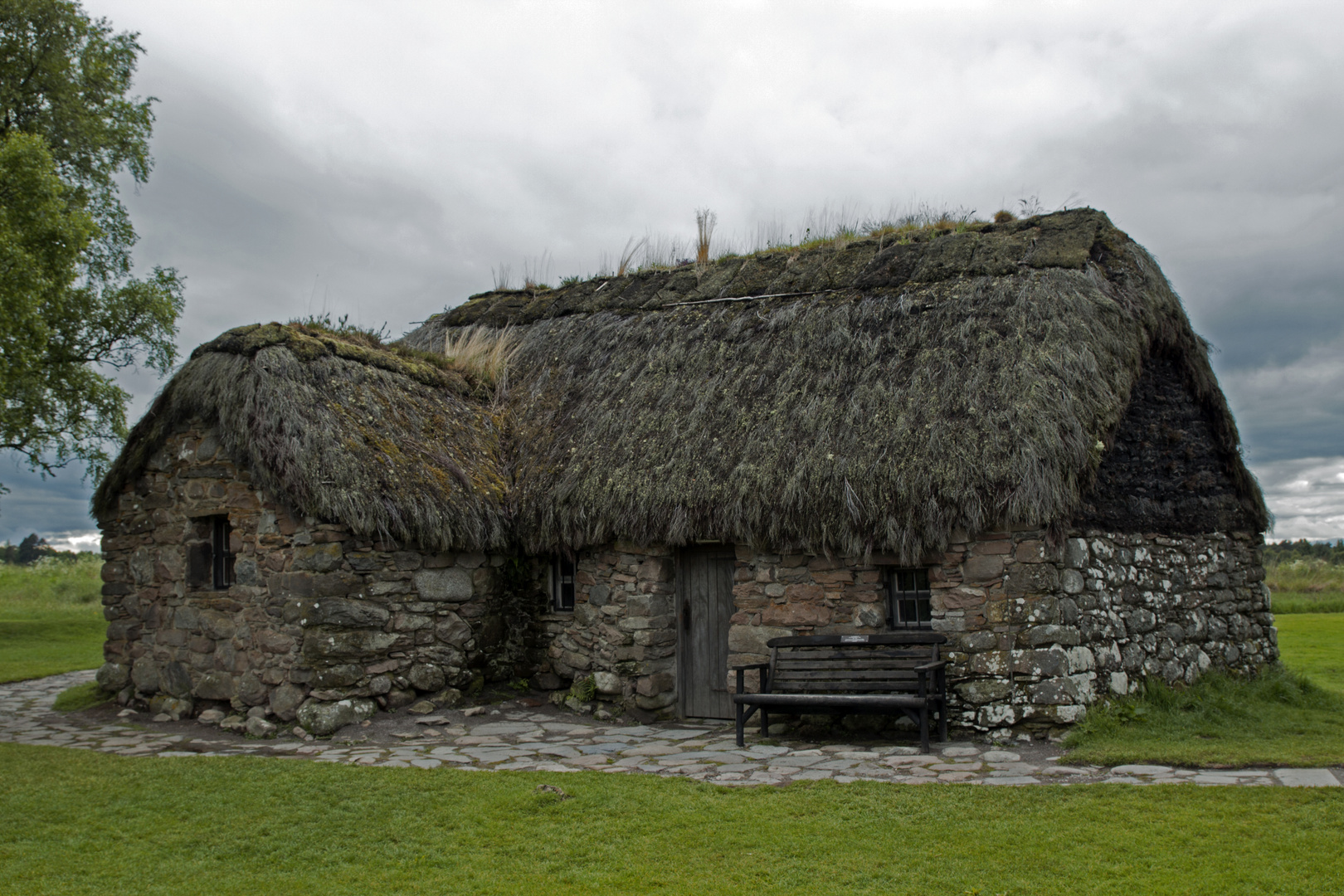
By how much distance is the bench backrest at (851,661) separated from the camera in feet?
26.5

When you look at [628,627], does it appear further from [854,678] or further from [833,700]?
[833,700]

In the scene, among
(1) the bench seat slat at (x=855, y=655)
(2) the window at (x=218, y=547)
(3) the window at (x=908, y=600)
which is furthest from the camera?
(2) the window at (x=218, y=547)

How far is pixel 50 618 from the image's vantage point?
65.7 ft

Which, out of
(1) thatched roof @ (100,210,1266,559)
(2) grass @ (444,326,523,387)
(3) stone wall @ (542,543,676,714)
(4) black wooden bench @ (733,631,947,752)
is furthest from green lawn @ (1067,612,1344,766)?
(2) grass @ (444,326,523,387)

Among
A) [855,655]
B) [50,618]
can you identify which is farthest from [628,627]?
[50,618]

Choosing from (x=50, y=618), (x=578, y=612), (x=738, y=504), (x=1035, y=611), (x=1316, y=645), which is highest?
(x=738, y=504)

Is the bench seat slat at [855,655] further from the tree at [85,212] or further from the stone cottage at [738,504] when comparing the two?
the tree at [85,212]

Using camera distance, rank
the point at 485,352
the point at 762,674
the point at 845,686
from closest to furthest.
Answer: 1. the point at 845,686
2. the point at 762,674
3. the point at 485,352

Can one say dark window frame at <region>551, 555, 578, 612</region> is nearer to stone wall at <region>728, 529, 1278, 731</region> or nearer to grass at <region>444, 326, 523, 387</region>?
stone wall at <region>728, 529, 1278, 731</region>

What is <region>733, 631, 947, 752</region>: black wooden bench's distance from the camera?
304 inches

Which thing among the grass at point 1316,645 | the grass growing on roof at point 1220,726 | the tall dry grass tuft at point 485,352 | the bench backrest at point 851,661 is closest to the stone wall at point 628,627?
the bench backrest at point 851,661

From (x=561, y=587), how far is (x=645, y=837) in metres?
5.51

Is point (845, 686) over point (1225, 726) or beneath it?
over

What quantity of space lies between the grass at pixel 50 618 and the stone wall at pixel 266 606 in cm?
451
